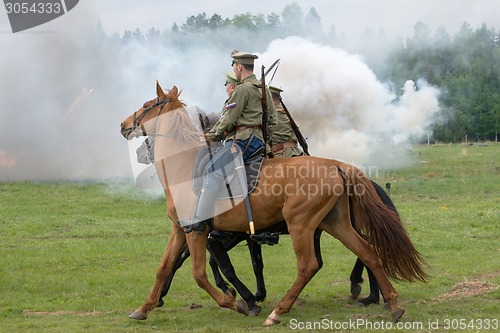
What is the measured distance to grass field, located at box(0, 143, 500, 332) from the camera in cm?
968

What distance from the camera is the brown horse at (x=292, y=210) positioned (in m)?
9.57

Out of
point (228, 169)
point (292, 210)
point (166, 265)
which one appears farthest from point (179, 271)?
point (292, 210)

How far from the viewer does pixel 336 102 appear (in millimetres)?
32219

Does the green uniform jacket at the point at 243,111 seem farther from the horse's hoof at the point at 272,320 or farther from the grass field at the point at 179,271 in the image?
the grass field at the point at 179,271

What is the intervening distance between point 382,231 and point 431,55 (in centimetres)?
5753

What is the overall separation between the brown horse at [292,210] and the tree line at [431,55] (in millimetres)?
30076

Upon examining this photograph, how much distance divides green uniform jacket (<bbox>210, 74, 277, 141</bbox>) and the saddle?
0.22 m

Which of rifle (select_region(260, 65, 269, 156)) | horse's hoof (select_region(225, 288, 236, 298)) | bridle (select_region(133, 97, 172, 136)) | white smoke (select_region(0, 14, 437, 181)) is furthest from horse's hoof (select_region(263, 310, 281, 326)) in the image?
white smoke (select_region(0, 14, 437, 181))

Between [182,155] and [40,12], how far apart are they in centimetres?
2708

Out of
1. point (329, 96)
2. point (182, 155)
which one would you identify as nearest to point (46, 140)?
point (329, 96)

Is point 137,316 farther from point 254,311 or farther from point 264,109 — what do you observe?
point 264,109

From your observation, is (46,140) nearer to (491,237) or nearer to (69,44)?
(69,44)

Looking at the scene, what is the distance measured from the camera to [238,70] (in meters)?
10.2

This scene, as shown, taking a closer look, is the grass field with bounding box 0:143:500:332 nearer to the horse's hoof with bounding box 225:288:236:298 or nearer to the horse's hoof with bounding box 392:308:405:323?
the horse's hoof with bounding box 392:308:405:323
